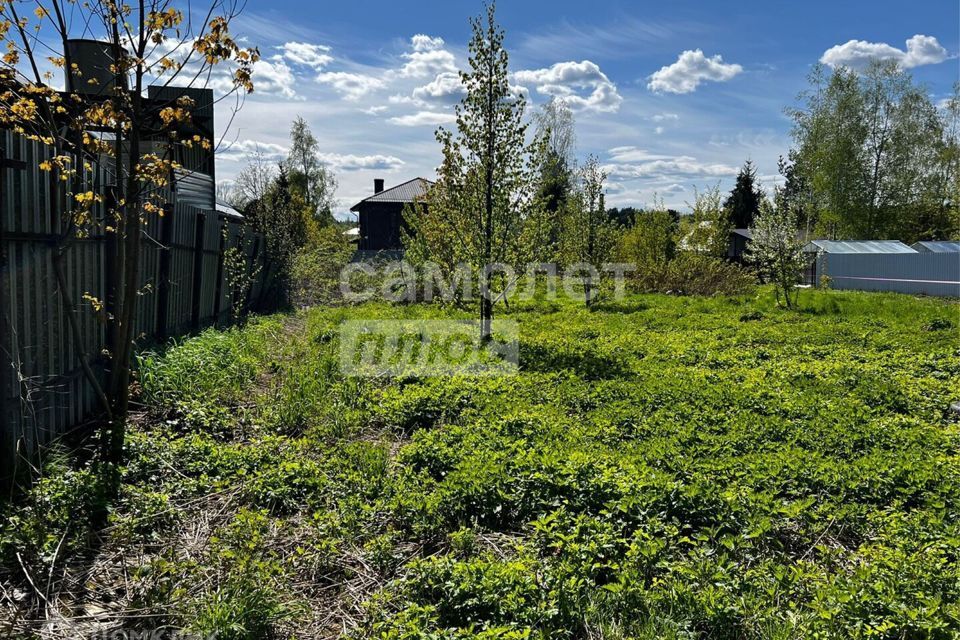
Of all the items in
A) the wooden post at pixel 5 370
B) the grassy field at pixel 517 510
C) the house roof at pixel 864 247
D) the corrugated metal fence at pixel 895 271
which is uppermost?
the house roof at pixel 864 247

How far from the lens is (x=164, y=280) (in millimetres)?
7355

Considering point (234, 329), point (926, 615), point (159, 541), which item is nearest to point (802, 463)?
point (926, 615)

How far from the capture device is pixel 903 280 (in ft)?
86.1

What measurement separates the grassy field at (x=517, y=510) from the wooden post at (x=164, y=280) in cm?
58

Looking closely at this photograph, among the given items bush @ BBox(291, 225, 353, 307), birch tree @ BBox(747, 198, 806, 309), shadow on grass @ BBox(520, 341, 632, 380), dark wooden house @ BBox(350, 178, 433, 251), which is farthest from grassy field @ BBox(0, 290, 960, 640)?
dark wooden house @ BBox(350, 178, 433, 251)

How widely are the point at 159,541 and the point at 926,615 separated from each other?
3.89m

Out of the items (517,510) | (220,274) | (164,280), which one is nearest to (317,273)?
(220,274)

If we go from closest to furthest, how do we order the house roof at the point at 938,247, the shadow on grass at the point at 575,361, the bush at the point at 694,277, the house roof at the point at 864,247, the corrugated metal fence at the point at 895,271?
the shadow on grass at the point at 575,361, the bush at the point at 694,277, the corrugated metal fence at the point at 895,271, the house roof at the point at 864,247, the house roof at the point at 938,247

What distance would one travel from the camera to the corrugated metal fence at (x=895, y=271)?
25.2 metres

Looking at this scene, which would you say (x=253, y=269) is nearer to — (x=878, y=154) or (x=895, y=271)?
(x=895, y=271)

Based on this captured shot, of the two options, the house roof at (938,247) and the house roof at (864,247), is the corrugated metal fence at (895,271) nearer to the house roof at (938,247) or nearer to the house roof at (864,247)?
the house roof at (864,247)

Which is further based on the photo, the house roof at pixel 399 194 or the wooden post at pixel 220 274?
the house roof at pixel 399 194

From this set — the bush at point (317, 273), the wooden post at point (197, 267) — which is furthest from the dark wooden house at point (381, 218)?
the wooden post at point (197, 267)

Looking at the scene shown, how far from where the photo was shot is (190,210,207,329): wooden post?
9.20 meters
